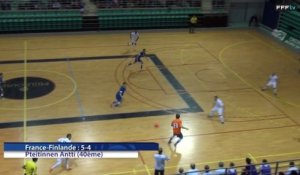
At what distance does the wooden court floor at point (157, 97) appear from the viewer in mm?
17547

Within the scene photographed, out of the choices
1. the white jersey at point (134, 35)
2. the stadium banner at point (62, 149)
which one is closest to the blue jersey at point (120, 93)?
the white jersey at point (134, 35)

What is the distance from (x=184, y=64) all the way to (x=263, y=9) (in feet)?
44.2

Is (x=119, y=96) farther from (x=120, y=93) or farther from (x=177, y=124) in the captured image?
(x=177, y=124)

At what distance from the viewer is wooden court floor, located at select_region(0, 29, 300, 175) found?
17547 mm

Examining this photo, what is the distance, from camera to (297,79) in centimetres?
2509

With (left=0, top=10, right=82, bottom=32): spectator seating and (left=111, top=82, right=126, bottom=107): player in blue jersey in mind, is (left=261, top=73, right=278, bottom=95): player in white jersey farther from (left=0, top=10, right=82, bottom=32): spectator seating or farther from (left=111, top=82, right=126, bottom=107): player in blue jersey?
(left=0, top=10, right=82, bottom=32): spectator seating

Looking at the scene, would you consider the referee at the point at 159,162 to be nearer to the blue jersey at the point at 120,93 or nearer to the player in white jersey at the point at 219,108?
the player in white jersey at the point at 219,108

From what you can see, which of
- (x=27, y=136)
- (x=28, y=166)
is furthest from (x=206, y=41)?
(x=28, y=166)

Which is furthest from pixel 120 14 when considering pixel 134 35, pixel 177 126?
pixel 177 126

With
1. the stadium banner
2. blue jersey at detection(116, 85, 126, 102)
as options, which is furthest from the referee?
blue jersey at detection(116, 85, 126, 102)

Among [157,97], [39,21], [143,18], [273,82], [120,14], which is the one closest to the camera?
[157,97]

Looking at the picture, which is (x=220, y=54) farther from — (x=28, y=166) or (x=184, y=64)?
(x=28, y=166)

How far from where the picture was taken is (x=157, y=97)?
870 inches

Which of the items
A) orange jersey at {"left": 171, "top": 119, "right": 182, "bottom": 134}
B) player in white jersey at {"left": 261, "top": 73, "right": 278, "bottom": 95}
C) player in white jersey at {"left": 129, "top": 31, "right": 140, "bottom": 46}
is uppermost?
player in white jersey at {"left": 129, "top": 31, "right": 140, "bottom": 46}
